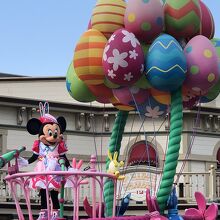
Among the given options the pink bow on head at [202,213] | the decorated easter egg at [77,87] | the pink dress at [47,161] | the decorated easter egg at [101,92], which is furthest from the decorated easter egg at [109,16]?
the pink bow on head at [202,213]

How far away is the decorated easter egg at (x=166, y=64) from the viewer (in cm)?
855

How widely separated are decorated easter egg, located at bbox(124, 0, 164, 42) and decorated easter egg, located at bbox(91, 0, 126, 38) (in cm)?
22

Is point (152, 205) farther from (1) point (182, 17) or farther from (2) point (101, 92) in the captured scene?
(1) point (182, 17)

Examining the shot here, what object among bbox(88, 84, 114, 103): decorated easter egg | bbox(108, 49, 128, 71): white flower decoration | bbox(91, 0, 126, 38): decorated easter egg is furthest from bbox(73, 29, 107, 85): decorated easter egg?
bbox(108, 49, 128, 71): white flower decoration

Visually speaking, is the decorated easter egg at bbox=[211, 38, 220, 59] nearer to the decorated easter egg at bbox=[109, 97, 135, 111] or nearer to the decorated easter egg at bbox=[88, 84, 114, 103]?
the decorated easter egg at bbox=[109, 97, 135, 111]

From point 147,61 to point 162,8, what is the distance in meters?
0.77

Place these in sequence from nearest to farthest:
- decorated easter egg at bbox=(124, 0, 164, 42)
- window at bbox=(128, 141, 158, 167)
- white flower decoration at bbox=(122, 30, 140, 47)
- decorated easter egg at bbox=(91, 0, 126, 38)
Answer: white flower decoration at bbox=(122, 30, 140, 47), decorated easter egg at bbox=(124, 0, 164, 42), decorated easter egg at bbox=(91, 0, 126, 38), window at bbox=(128, 141, 158, 167)

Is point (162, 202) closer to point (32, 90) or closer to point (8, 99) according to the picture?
point (8, 99)

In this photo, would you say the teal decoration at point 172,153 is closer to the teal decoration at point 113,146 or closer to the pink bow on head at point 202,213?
the pink bow on head at point 202,213

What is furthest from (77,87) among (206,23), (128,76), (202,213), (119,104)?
(202,213)

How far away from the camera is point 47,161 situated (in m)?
8.62

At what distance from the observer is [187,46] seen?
898cm

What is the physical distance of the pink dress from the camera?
8.27 metres

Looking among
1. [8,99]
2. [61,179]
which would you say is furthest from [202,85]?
[8,99]
